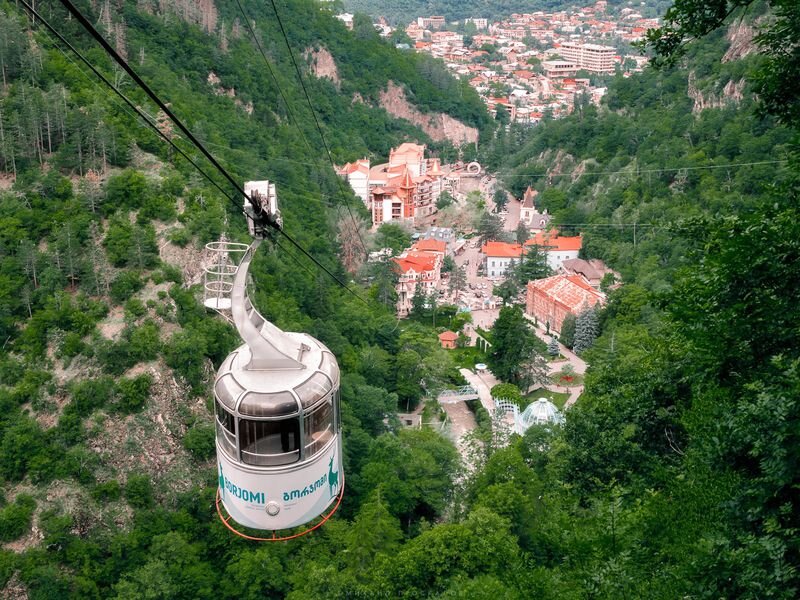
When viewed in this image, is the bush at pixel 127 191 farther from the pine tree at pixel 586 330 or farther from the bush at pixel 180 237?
the pine tree at pixel 586 330

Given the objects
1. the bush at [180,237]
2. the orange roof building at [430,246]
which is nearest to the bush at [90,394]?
the bush at [180,237]

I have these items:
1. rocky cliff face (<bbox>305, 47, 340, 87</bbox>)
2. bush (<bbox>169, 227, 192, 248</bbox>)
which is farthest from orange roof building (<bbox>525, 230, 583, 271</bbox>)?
rocky cliff face (<bbox>305, 47, 340, 87</bbox>)


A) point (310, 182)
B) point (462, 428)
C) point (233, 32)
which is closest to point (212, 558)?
point (462, 428)

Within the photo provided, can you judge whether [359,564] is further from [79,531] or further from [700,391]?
[700,391]

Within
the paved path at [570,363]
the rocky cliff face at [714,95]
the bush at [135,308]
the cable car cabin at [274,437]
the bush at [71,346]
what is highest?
the rocky cliff face at [714,95]

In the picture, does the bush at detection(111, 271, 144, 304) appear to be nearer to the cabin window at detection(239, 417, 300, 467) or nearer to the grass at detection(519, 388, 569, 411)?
the grass at detection(519, 388, 569, 411)

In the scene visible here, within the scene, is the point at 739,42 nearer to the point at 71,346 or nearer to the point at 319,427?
the point at 71,346
